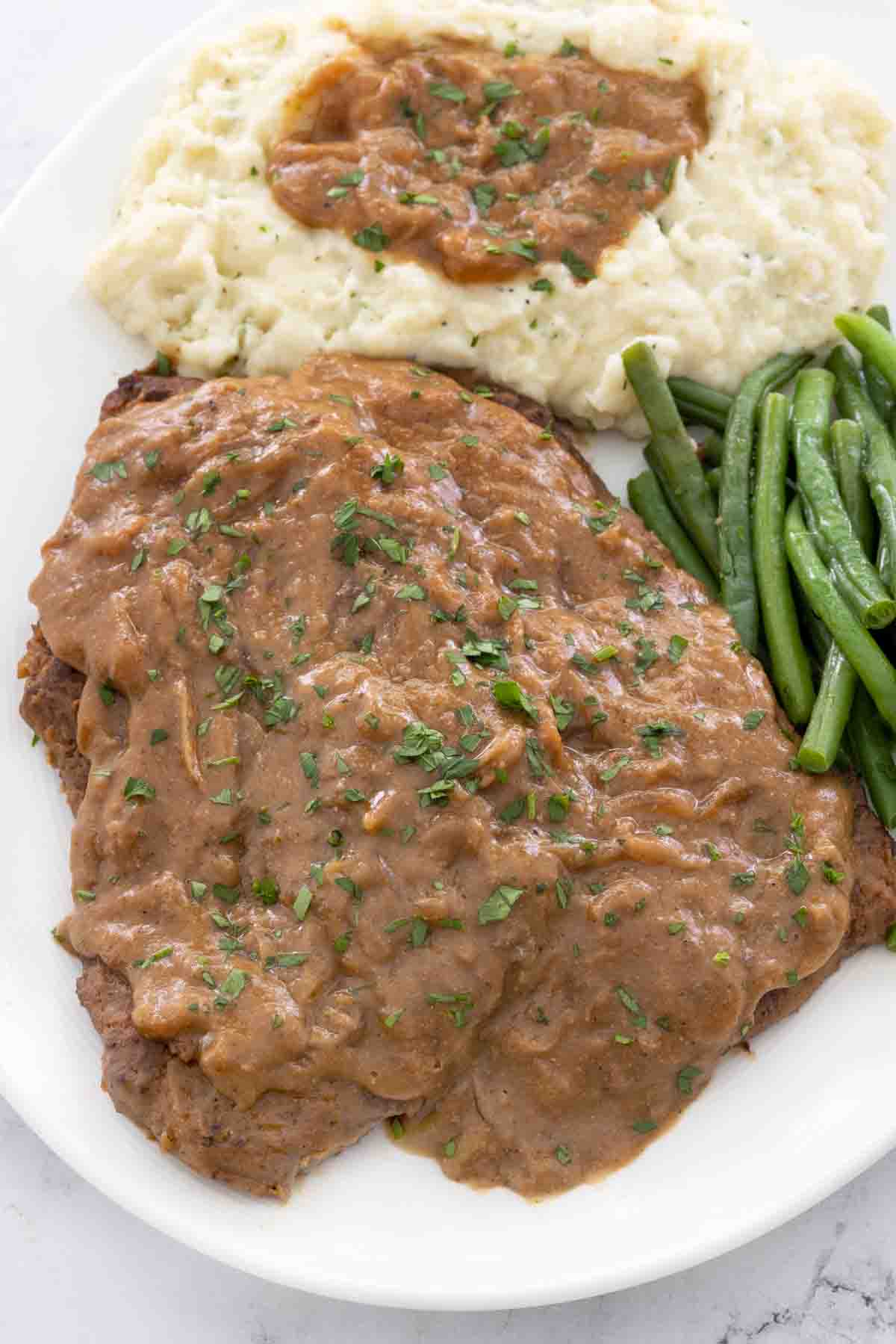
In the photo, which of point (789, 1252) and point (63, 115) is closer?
point (789, 1252)

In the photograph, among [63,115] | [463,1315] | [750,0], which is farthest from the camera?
[63,115]

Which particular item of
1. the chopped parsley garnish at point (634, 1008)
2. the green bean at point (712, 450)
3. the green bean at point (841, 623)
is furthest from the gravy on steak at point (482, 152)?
the chopped parsley garnish at point (634, 1008)

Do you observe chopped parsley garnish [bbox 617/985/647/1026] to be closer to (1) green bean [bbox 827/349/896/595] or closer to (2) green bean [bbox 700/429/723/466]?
(1) green bean [bbox 827/349/896/595]

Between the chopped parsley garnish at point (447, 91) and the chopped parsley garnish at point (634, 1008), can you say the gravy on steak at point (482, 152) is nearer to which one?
the chopped parsley garnish at point (447, 91)

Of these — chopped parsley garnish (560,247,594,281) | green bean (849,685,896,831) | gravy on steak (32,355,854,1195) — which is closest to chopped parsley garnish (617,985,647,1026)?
gravy on steak (32,355,854,1195)

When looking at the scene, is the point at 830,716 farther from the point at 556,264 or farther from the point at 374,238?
the point at 374,238

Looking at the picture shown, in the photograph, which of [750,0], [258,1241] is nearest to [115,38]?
[750,0]

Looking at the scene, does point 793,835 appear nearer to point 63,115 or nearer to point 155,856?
point 155,856
